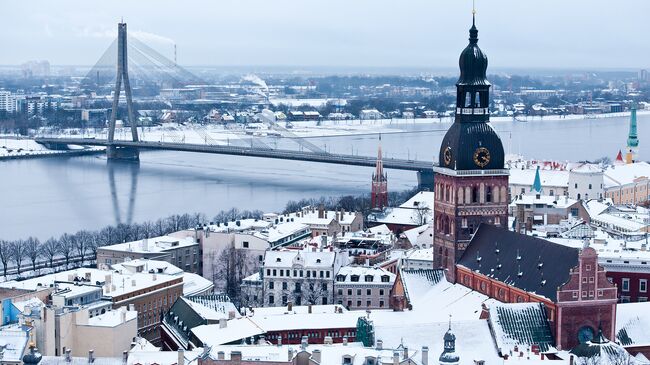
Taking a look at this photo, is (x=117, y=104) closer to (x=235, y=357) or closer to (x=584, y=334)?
(x=584, y=334)

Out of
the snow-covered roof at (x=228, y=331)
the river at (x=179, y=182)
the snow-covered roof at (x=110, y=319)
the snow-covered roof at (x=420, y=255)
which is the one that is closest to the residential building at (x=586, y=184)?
the river at (x=179, y=182)

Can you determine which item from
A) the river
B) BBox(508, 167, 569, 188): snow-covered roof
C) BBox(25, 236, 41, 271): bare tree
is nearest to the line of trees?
BBox(25, 236, 41, 271): bare tree

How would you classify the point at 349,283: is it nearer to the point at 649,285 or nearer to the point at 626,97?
the point at 649,285

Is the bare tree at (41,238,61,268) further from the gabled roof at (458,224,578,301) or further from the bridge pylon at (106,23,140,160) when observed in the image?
the bridge pylon at (106,23,140,160)

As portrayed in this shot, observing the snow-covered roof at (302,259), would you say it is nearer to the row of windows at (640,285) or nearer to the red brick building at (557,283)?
the row of windows at (640,285)

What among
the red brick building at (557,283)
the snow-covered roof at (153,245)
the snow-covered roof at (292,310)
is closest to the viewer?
the red brick building at (557,283)

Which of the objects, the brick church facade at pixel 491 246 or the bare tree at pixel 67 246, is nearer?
the brick church facade at pixel 491 246

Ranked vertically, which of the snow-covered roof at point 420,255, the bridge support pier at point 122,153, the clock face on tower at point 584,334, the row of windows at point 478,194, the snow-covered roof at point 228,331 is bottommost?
the bridge support pier at point 122,153
